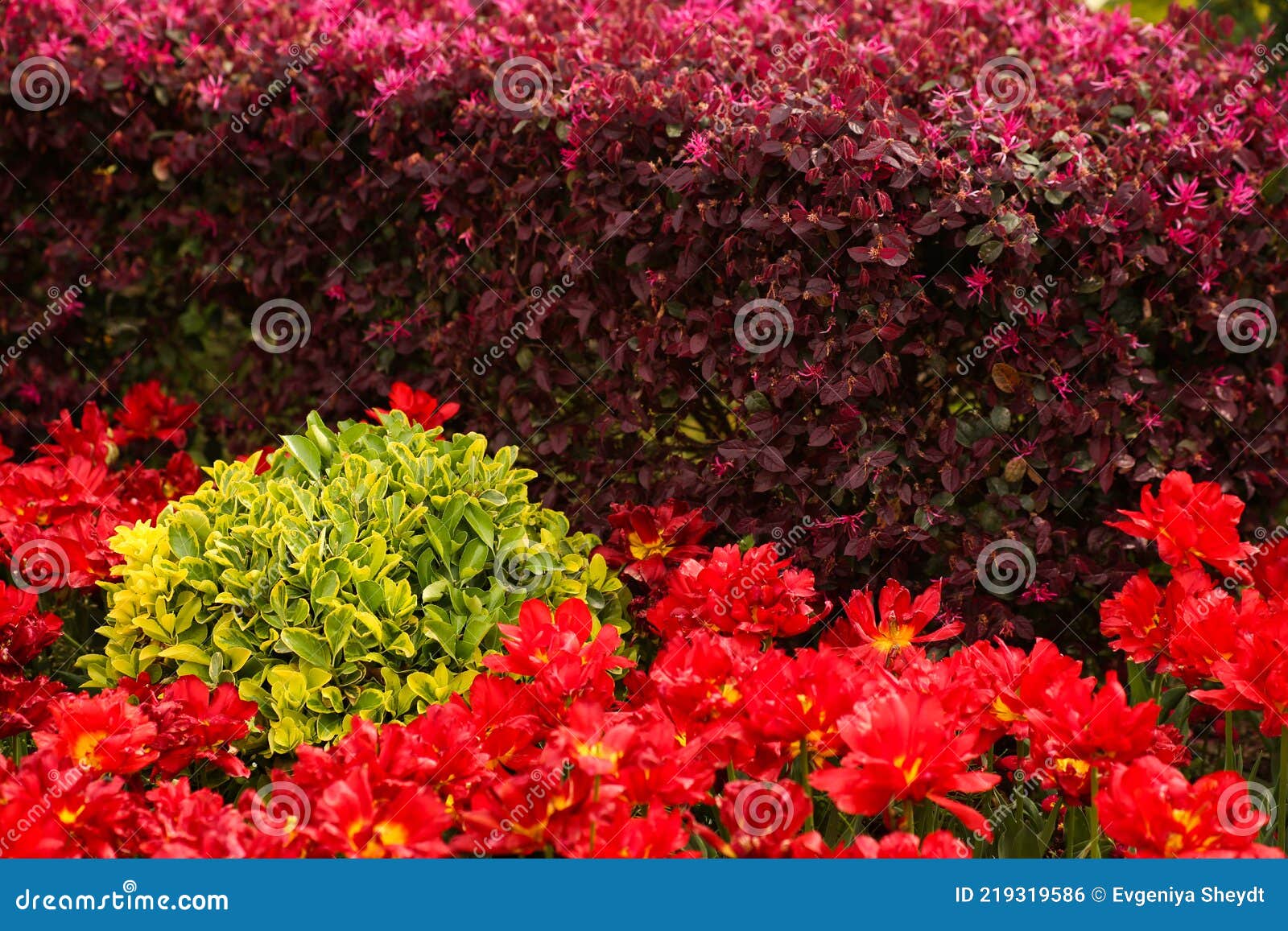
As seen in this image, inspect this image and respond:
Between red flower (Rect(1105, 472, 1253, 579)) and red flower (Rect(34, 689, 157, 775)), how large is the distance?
2170 millimetres

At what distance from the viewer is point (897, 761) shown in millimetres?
1782

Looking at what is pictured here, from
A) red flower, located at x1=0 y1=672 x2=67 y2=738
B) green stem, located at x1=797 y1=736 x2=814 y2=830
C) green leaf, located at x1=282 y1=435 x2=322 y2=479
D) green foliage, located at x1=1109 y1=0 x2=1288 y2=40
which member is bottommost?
red flower, located at x1=0 y1=672 x2=67 y2=738

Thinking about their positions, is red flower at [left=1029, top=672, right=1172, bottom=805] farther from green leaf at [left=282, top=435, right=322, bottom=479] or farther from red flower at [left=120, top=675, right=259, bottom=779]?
green leaf at [left=282, top=435, right=322, bottom=479]

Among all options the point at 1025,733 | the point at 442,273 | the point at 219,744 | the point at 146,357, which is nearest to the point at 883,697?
the point at 1025,733

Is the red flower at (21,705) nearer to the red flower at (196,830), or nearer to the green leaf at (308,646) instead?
the green leaf at (308,646)

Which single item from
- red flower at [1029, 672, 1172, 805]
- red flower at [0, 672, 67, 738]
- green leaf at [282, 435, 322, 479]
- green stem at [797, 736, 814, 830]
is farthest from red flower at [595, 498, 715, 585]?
red flower at [0, 672, 67, 738]

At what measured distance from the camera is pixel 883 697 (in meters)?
1.88

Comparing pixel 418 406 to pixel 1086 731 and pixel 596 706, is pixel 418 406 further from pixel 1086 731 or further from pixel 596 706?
pixel 1086 731

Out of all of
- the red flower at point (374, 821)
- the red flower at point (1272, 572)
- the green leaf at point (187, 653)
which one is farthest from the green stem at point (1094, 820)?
the green leaf at point (187, 653)

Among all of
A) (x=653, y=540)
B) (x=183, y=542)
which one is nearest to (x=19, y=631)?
(x=183, y=542)

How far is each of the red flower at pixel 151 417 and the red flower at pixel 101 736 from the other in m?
2.01

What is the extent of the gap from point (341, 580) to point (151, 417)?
176 centimetres

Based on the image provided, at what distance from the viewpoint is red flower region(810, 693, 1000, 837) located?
1771 mm

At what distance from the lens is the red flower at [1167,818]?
176 centimetres
